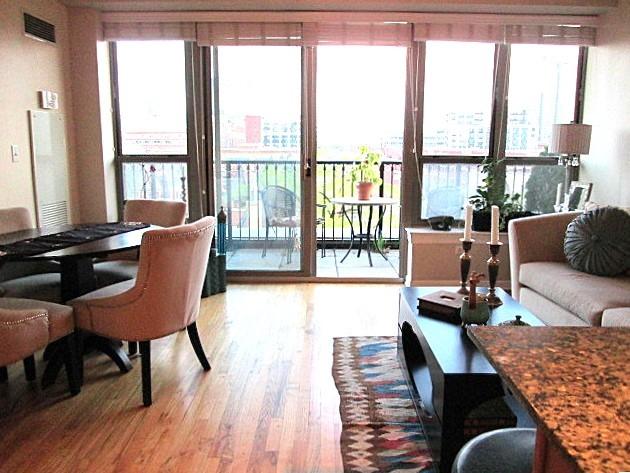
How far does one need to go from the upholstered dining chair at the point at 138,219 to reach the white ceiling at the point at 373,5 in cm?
163

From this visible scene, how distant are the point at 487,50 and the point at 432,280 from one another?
2.06 m

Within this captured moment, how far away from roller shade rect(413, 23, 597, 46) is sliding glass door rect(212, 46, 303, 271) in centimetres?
115

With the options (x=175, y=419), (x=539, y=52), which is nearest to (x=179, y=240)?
(x=175, y=419)

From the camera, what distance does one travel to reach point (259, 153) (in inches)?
188

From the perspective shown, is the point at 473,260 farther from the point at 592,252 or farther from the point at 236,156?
the point at 236,156

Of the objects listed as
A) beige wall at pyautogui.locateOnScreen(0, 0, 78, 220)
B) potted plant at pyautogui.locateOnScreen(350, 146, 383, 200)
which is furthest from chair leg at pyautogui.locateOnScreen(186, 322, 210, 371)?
potted plant at pyautogui.locateOnScreen(350, 146, 383, 200)

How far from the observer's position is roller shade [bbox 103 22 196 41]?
14.5 ft

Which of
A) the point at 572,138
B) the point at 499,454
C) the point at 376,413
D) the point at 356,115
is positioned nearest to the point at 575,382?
the point at 499,454

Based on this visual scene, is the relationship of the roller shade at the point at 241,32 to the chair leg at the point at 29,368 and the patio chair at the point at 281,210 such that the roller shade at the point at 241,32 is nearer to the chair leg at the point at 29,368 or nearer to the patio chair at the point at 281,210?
the patio chair at the point at 281,210

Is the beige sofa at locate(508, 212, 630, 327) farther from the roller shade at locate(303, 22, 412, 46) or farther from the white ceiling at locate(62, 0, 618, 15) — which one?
the roller shade at locate(303, 22, 412, 46)

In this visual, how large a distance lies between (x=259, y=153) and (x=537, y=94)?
252cm

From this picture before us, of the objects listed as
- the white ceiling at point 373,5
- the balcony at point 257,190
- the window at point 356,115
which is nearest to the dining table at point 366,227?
the window at point 356,115

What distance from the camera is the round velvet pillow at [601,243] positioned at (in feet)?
10.6

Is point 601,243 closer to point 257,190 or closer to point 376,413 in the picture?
point 376,413
